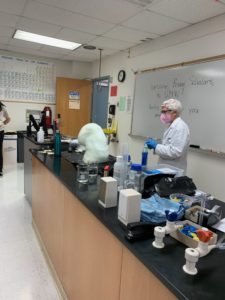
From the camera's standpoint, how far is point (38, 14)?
2816mm

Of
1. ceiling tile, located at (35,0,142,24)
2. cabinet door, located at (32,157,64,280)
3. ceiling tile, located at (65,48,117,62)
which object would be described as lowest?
cabinet door, located at (32,157,64,280)

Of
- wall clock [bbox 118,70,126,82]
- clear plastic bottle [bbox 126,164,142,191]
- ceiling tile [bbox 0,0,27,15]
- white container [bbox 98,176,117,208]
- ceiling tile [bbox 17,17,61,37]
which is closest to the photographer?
white container [bbox 98,176,117,208]

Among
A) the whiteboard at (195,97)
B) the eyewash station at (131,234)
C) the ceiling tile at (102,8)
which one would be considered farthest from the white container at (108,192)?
the ceiling tile at (102,8)

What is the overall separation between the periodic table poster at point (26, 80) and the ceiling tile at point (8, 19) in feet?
6.30

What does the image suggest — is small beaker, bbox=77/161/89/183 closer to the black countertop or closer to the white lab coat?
the black countertop

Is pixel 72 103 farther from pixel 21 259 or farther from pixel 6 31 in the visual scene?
pixel 21 259

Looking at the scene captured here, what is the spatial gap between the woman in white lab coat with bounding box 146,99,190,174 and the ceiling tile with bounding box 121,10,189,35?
3.64ft

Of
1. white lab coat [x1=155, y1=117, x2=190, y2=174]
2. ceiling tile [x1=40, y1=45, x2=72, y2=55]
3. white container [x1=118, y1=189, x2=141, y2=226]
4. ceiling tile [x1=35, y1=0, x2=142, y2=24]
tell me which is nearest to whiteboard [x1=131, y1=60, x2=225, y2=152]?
white lab coat [x1=155, y1=117, x2=190, y2=174]

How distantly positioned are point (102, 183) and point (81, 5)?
2.16m

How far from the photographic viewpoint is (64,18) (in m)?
2.90

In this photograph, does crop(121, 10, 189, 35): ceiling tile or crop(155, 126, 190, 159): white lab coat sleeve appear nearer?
crop(155, 126, 190, 159): white lab coat sleeve

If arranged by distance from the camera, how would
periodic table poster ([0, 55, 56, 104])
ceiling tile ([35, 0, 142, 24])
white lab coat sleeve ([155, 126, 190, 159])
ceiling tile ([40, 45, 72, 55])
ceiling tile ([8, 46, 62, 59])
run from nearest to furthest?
1. white lab coat sleeve ([155, 126, 190, 159])
2. ceiling tile ([35, 0, 142, 24])
3. ceiling tile ([40, 45, 72, 55])
4. ceiling tile ([8, 46, 62, 59])
5. periodic table poster ([0, 55, 56, 104])

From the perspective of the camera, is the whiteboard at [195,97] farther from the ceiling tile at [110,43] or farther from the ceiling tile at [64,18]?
the ceiling tile at [64,18]

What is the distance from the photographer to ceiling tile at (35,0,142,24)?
7.91 feet
